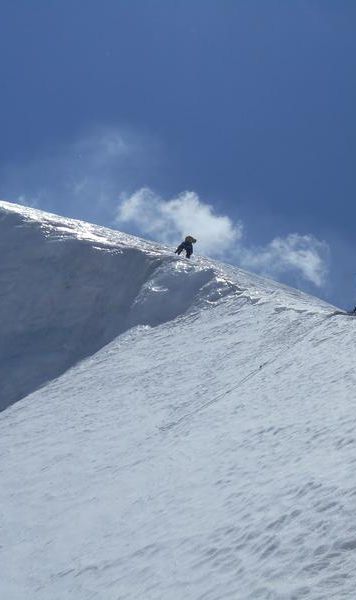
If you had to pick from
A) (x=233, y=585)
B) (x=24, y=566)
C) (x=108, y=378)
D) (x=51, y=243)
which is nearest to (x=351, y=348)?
(x=108, y=378)

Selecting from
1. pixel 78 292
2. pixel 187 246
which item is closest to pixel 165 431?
pixel 78 292

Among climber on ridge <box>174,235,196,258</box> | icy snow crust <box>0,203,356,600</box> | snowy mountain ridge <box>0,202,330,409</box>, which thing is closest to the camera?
icy snow crust <box>0,203,356,600</box>

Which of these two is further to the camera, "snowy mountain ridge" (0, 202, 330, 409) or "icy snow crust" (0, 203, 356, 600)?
"snowy mountain ridge" (0, 202, 330, 409)

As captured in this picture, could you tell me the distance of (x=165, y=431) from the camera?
788 inches

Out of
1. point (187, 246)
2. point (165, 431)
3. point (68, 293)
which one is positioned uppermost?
point (187, 246)

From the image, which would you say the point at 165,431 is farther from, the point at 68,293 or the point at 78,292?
the point at 68,293

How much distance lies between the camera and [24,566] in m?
15.0

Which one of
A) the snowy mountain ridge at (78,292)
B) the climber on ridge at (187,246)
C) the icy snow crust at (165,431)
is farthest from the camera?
the climber on ridge at (187,246)

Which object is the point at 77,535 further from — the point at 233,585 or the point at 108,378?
the point at 108,378

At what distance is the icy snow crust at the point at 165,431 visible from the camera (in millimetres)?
12023

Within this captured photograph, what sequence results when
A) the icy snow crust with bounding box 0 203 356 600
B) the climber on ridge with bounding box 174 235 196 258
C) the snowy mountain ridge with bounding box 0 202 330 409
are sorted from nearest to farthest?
the icy snow crust with bounding box 0 203 356 600, the snowy mountain ridge with bounding box 0 202 330 409, the climber on ridge with bounding box 174 235 196 258

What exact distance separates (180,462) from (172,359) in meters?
7.88

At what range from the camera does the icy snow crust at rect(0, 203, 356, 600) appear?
12.0 m

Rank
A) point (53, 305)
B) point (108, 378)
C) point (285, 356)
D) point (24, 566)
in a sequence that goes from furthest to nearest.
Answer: point (53, 305), point (108, 378), point (285, 356), point (24, 566)
